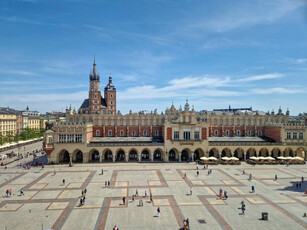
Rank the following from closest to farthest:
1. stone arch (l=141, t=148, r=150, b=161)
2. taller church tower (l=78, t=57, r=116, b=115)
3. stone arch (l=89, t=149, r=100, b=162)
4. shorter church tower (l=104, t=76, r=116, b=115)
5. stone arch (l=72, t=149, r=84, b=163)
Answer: stone arch (l=72, t=149, r=84, b=163), stone arch (l=89, t=149, r=100, b=162), stone arch (l=141, t=148, r=150, b=161), taller church tower (l=78, t=57, r=116, b=115), shorter church tower (l=104, t=76, r=116, b=115)

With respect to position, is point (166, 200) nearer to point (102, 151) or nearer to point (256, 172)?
point (256, 172)

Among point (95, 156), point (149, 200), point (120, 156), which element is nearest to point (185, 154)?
point (120, 156)

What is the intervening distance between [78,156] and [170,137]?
89.5ft

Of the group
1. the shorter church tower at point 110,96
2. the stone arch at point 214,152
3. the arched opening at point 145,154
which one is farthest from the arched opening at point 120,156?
the shorter church tower at point 110,96

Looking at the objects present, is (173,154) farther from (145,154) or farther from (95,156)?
(95,156)

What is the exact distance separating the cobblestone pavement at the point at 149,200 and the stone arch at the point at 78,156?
36.8 feet

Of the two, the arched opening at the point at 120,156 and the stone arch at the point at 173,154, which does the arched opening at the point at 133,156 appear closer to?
the arched opening at the point at 120,156

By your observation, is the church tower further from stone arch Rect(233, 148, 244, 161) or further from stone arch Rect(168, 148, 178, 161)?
stone arch Rect(233, 148, 244, 161)

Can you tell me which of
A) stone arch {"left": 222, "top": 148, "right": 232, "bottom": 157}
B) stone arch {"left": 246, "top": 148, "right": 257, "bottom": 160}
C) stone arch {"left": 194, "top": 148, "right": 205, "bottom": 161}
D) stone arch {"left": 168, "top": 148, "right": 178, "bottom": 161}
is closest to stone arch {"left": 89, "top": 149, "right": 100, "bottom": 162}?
stone arch {"left": 168, "top": 148, "right": 178, "bottom": 161}

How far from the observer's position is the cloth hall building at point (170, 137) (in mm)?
61688

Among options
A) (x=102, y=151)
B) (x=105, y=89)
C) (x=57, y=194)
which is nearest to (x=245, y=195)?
(x=57, y=194)

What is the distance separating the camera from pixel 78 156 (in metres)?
67.9

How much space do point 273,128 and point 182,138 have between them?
2778 centimetres

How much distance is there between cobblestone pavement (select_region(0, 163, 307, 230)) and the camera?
26562mm
